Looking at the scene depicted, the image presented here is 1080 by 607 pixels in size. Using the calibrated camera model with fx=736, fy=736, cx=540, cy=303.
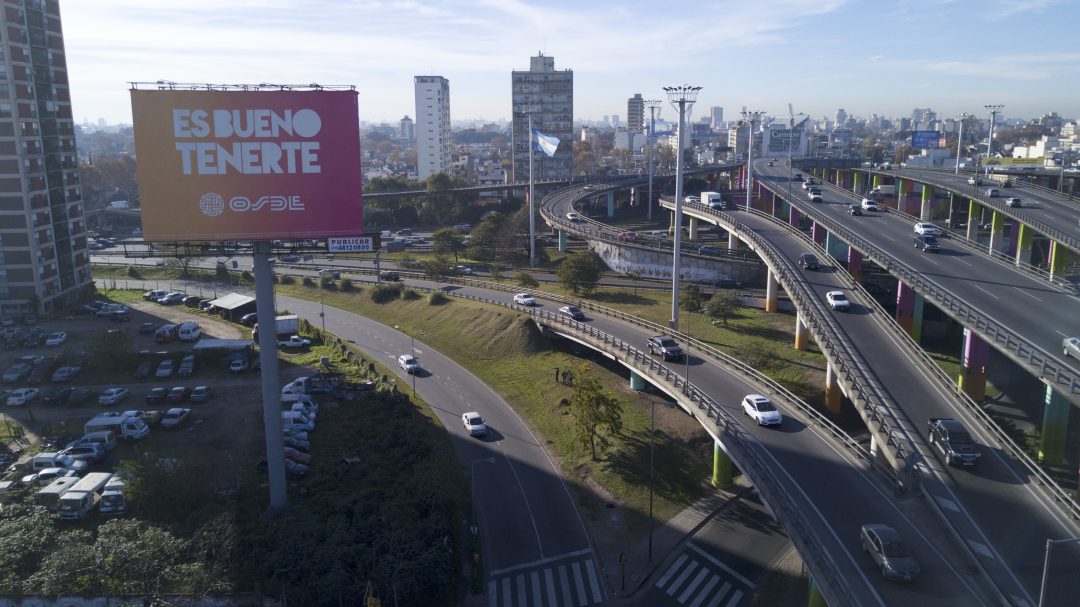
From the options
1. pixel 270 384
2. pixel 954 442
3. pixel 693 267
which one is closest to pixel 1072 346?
pixel 954 442

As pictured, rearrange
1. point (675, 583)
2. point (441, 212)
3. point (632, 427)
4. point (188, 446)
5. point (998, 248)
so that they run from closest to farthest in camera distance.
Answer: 1. point (675, 583)
2. point (188, 446)
3. point (632, 427)
4. point (998, 248)
5. point (441, 212)

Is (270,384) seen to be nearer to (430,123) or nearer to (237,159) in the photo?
(237,159)

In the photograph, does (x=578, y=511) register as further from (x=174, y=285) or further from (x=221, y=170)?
(x=174, y=285)

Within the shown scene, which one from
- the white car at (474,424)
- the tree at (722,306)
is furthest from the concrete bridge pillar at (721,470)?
the tree at (722,306)

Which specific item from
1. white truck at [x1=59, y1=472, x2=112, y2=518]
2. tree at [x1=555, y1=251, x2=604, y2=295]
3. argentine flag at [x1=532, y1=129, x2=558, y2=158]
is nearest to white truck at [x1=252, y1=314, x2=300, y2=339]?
tree at [x1=555, y1=251, x2=604, y2=295]

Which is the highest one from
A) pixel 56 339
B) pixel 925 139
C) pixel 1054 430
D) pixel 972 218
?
pixel 925 139

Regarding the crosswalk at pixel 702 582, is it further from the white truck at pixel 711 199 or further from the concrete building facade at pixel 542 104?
the concrete building facade at pixel 542 104

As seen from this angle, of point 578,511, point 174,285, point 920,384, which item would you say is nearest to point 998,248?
point 920,384
